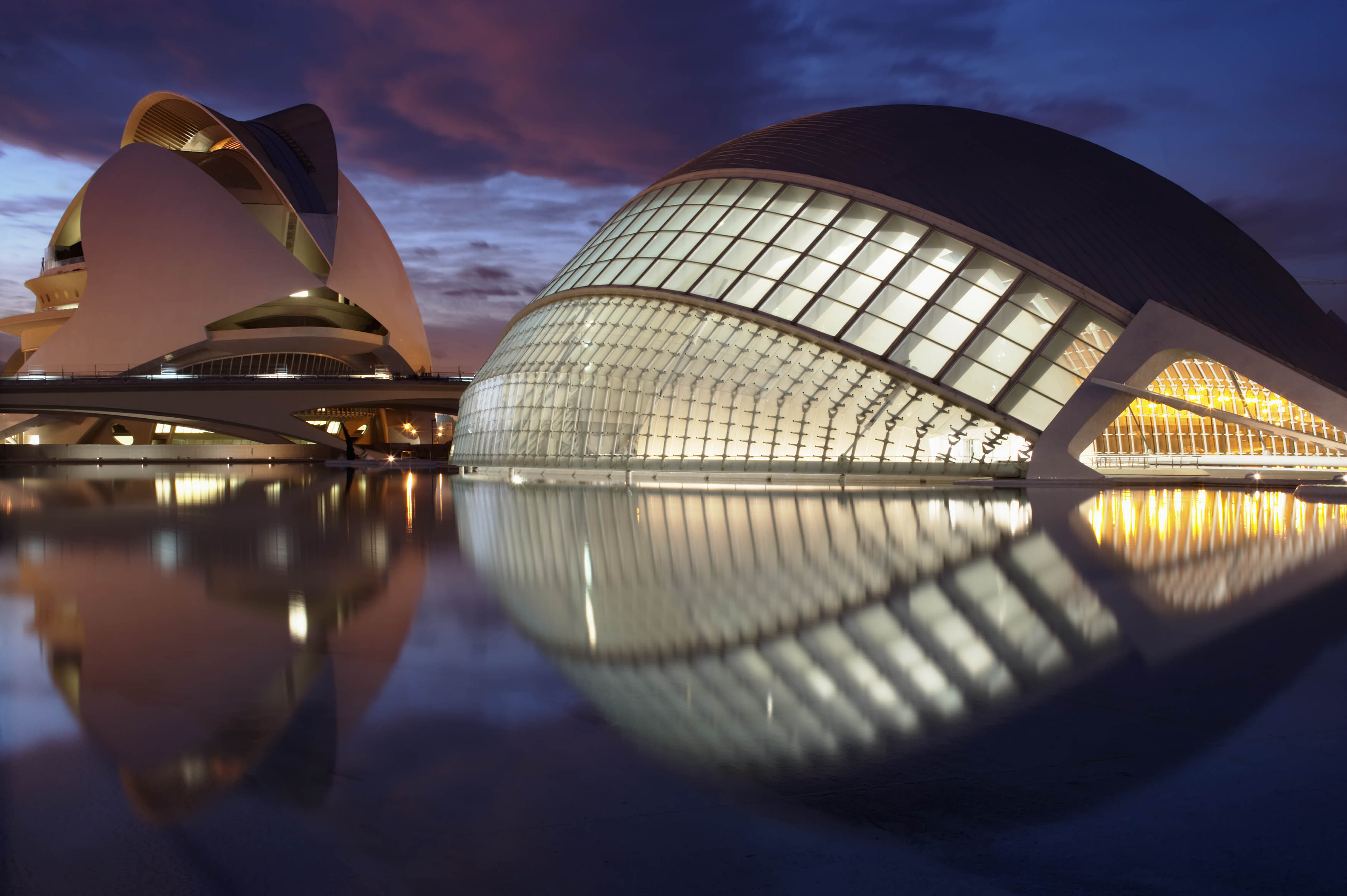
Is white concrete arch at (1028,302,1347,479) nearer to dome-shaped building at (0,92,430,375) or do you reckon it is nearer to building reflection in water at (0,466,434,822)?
building reflection in water at (0,466,434,822)

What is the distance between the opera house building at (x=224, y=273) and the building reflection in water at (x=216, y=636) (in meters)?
47.7

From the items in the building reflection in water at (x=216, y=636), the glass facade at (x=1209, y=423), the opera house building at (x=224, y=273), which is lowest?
the building reflection in water at (x=216, y=636)

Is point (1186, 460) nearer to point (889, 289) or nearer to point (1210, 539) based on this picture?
point (889, 289)

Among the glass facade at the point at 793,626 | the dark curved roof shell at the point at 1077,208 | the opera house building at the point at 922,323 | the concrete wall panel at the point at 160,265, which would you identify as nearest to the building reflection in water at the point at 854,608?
the glass facade at the point at 793,626

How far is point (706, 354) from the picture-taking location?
26.7 meters

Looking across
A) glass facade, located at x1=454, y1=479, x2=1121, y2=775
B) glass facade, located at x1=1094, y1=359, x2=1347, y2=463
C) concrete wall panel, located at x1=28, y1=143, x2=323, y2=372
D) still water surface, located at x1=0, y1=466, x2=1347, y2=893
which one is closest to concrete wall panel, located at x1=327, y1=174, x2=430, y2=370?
concrete wall panel, located at x1=28, y1=143, x2=323, y2=372

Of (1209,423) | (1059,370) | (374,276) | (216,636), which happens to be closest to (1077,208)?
(1059,370)

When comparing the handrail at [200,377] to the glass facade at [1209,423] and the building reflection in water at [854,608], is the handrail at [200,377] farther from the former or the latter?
the building reflection in water at [854,608]

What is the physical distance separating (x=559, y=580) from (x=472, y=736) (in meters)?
4.59

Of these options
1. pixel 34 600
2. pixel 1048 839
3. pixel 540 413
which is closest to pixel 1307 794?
pixel 1048 839

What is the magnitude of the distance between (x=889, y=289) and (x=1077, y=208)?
18.4ft

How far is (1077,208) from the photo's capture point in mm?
26484

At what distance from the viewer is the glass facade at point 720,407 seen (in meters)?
24.9

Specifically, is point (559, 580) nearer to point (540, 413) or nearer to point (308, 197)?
point (540, 413)
